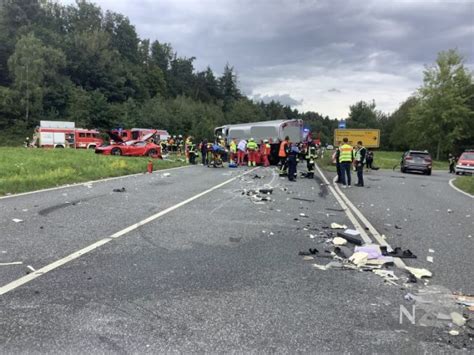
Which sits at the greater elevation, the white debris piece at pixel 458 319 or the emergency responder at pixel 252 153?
the emergency responder at pixel 252 153

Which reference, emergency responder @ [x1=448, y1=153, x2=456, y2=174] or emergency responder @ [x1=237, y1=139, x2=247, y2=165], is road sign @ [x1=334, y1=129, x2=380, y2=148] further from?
emergency responder @ [x1=237, y1=139, x2=247, y2=165]

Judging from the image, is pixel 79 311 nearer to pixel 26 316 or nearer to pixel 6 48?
pixel 26 316

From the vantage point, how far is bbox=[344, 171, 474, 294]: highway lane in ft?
18.7

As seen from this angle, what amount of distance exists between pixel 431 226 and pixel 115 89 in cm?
9508

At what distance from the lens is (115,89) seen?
9694cm

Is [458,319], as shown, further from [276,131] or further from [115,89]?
[115,89]

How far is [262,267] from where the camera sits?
5.59 m

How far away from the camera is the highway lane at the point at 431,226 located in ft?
18.7

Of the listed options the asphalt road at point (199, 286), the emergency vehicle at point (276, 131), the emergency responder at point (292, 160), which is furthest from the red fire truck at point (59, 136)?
the asphalt road at point (199, 286)

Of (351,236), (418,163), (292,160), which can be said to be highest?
(292,160)

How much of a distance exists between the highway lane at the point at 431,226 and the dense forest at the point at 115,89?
4299 cm

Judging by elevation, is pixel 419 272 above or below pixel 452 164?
below

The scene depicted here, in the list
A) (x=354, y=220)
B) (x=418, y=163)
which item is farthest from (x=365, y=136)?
(x=354, y=220)

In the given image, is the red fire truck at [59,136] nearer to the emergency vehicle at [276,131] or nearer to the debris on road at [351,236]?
the emergency vehicle at [276,131]
